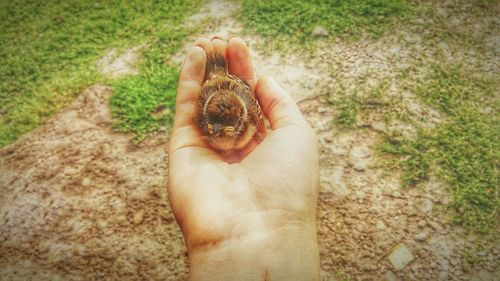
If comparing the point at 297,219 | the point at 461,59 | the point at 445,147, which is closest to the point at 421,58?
the point at 461,59

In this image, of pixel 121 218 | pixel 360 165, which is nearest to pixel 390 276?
pixel 360 165

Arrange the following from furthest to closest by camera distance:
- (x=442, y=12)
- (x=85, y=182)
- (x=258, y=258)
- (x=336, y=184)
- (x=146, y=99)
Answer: (x=442, y=12) < (x=146, y=99) < (x=85, y=182) < (x=336, y=184) < (x=258, y=258)

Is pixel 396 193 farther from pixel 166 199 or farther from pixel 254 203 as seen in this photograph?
pixel 166 199

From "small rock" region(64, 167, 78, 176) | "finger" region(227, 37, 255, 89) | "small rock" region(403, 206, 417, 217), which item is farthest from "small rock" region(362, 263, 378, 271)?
Result: "small rock" region(64, 167, 78, 176)

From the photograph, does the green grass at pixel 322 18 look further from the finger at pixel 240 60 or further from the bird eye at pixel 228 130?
the bird eye at pixel 228 130

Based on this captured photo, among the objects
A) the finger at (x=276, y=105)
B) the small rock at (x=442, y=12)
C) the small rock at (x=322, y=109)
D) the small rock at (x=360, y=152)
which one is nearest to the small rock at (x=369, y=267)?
the small rock at (x=360, y=152)

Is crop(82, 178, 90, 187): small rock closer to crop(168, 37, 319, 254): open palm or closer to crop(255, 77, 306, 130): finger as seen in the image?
crop(168, 37, 319, 254): open palm
